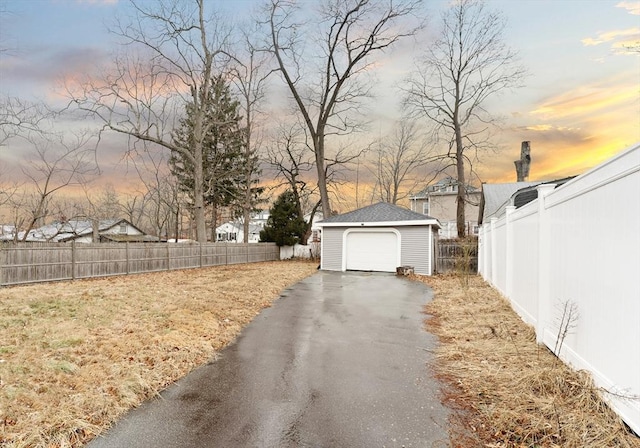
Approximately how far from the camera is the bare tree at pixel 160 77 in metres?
16.5

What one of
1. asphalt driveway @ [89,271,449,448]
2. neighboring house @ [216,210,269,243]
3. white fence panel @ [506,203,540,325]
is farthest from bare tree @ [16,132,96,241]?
neighboring house @ [216,210,269,243]

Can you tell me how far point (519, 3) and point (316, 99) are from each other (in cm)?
1543

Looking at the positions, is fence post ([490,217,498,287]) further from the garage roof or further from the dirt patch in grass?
the garage roof

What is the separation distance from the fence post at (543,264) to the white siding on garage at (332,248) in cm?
1268

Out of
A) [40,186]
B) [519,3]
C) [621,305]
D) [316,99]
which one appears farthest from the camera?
[316,99]

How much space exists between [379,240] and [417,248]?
1.80 metres

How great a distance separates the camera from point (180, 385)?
352cm

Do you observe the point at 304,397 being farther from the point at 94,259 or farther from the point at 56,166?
the point at 56,166

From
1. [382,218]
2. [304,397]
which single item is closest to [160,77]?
[382,218]

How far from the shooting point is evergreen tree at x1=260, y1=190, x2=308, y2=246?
79.2 feet

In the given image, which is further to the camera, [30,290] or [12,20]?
[12,20]

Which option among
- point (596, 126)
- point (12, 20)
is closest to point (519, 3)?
point (596, 126)

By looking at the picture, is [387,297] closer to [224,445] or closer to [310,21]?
[224,445]

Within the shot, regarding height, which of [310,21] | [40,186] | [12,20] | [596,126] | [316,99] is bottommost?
[40,186]
